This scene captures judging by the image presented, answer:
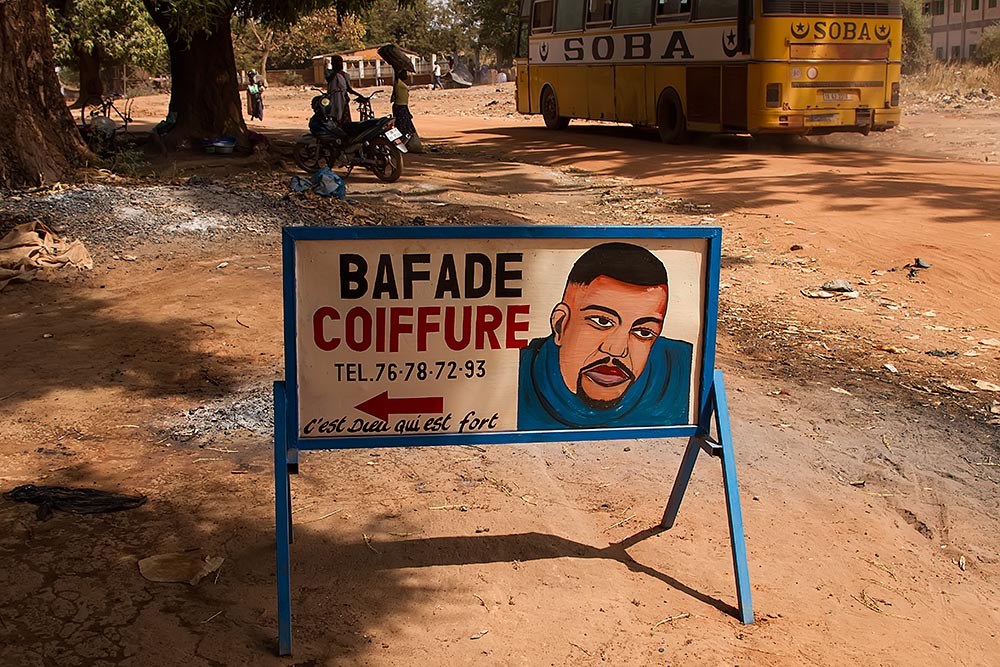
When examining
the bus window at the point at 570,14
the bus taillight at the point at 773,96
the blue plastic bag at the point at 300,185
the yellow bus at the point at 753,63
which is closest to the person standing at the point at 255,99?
the bus window at the point at 570,14

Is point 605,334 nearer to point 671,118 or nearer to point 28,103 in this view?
point 28,103

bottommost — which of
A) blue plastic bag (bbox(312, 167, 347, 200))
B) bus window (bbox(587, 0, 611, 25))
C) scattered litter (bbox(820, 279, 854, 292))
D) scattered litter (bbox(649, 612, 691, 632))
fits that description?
scattered litter (bbox(649, 612, 691, 632))

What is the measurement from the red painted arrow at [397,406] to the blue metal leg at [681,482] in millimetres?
993

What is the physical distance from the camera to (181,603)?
352cm

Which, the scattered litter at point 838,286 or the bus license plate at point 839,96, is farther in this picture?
the bus license plate at point 839,96

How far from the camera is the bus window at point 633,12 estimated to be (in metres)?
19.9

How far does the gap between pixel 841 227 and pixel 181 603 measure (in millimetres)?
9085

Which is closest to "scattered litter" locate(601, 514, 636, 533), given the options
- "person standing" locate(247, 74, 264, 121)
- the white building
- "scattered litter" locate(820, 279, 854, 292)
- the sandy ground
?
the sandy ground

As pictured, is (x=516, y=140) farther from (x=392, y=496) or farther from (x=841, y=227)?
(x=392, y=496)

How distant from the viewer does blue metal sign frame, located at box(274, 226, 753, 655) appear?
11.0 feet

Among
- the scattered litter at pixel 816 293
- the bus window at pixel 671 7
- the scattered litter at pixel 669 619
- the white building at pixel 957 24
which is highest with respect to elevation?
the white building at pixel 957 24

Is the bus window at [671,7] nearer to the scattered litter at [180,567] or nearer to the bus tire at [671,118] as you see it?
the bus tire at [671,118]

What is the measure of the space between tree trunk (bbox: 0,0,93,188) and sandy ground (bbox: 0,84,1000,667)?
8.68 ft

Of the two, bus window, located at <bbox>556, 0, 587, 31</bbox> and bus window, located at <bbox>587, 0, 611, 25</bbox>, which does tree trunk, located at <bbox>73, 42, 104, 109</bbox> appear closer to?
bus window, located at <bbox>556, 0, 587, 31</bbox>
